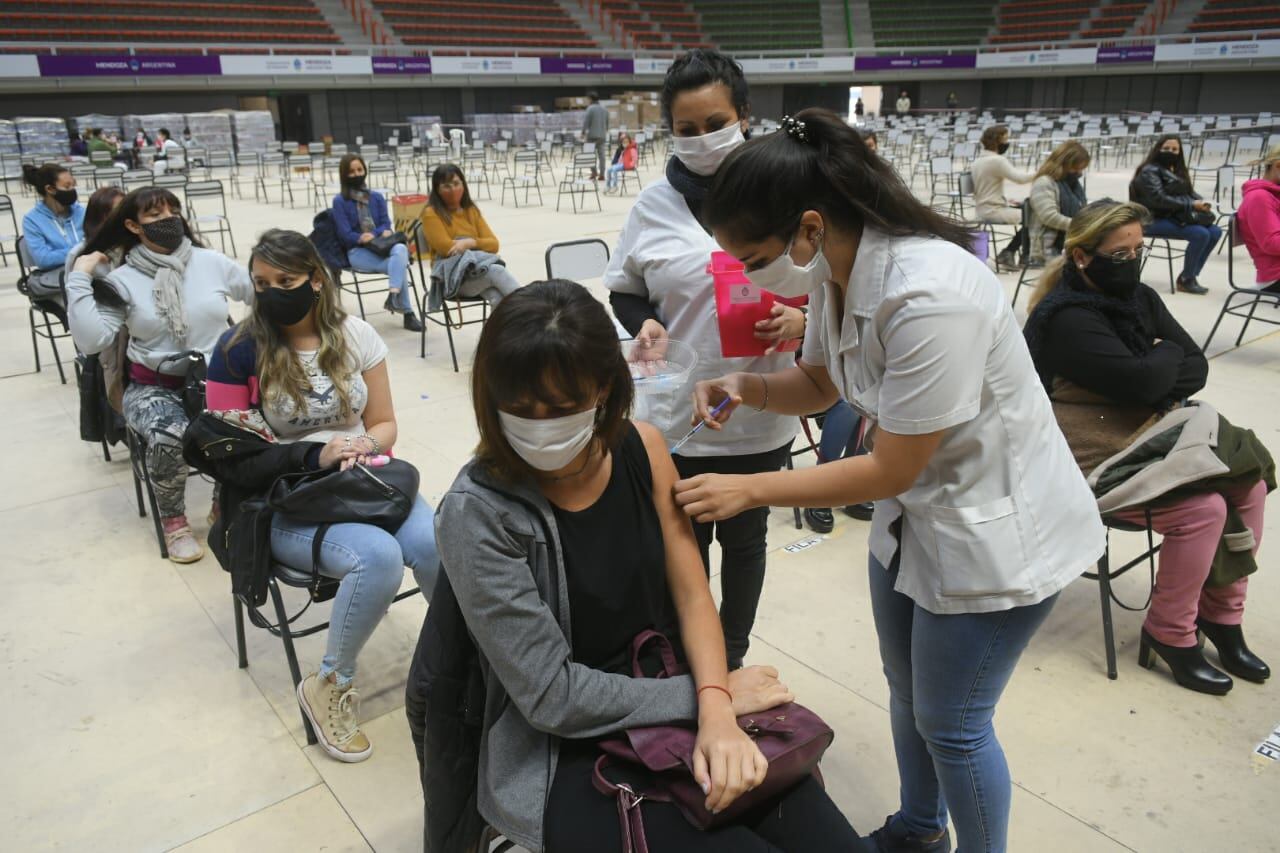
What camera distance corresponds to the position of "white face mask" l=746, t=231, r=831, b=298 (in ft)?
4.23

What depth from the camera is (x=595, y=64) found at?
2608cm

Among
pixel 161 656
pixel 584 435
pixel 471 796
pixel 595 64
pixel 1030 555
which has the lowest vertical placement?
pixel 161 656

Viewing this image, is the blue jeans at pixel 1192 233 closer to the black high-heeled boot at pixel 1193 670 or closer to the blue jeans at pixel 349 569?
the black high-heeled boot at pixel 1193 670

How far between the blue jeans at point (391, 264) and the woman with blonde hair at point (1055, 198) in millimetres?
4496

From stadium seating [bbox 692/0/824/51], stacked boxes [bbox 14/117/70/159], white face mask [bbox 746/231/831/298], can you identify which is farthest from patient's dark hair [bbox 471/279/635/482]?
stadium seating [bbox 692/0/824/51]

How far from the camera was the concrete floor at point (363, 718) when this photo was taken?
1.98m

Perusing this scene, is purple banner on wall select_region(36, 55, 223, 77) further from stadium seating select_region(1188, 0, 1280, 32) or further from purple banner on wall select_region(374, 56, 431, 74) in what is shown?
stadium seating select_region(1188, 0, 1280, 32)

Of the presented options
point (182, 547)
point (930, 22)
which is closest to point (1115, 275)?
point (182, 547)

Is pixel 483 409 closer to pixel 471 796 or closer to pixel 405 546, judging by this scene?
pixel 471 796

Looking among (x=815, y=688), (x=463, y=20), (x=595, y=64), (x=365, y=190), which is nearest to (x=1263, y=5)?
(x=595, y=64)

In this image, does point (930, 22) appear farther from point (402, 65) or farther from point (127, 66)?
point (127, 66)

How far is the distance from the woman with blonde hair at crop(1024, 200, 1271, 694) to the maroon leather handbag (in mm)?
1462

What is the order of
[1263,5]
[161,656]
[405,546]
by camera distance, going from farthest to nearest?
[1263,5], [161,656], [405,546]

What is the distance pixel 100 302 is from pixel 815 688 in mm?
2883
